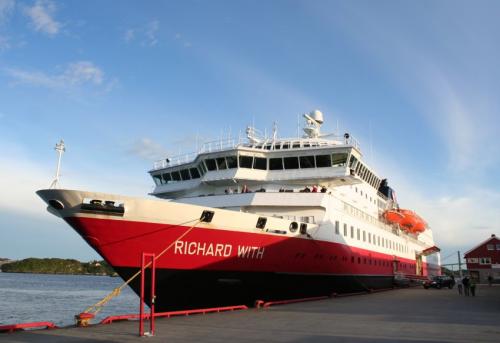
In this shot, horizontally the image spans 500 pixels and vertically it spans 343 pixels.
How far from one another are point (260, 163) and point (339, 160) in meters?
4.10

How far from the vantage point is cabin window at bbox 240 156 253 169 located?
22.6 meters

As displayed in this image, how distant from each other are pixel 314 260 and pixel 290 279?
1756mm

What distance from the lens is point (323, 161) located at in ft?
74.3

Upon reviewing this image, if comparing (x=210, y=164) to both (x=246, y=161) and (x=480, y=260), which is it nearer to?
(x=246, y=161)

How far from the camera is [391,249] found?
34188 mm

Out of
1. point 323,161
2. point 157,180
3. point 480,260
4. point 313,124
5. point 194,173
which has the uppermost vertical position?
point 313,124

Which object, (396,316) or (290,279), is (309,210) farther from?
(396,316)

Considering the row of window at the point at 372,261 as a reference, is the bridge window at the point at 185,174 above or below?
above

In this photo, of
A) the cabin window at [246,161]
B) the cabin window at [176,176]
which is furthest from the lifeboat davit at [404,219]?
the cabin window at [176,176]

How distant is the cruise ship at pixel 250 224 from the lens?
1438cm

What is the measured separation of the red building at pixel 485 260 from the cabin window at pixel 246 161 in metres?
55.4

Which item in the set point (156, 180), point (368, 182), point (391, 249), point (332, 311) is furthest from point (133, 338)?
point (391, 249)

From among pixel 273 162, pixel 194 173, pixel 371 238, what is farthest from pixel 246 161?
pixel 371 238

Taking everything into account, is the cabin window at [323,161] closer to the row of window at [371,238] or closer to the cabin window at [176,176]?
the row of window at [371,238]
